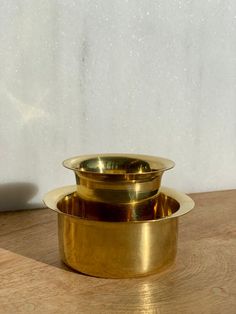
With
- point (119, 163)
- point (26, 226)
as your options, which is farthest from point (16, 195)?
point (119, 163)

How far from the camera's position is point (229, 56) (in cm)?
82

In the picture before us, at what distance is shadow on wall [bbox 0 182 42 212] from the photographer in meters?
0.70

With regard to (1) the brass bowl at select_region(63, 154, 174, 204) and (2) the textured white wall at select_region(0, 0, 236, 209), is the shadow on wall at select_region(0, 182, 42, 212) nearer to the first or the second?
(2) the textured white wall at select_region(0, 0, 236, 209)

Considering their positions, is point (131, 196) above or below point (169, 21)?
below

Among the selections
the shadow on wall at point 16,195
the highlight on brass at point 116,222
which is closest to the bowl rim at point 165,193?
the highlight on brass at point 116,222

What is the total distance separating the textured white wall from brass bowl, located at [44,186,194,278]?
224 millimetres

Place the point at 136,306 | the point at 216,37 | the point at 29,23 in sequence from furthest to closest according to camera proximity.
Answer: the point at 216,37, the point at 29,23, the point at 136,306

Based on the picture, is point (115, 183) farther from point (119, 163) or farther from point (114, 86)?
point (114, 86)

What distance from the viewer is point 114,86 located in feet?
2.42

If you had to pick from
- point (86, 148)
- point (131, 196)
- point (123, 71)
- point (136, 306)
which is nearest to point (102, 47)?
point (123, 71)

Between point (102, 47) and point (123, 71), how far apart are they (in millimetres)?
51

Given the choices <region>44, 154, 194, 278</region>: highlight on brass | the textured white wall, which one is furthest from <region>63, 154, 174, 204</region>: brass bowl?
the textured white wall

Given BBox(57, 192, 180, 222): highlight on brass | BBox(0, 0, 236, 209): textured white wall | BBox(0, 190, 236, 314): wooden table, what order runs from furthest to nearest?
1. BBox(0, 0, 236, 209): textured white wall
2. BBox(57, 192, 180, 222): highlight on brass
3. BBox(0, 190, 236, 314): wooden table

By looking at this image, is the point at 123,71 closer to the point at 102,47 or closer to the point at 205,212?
the point at 102,47
